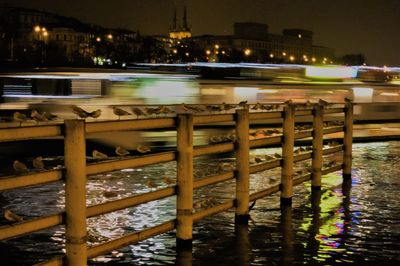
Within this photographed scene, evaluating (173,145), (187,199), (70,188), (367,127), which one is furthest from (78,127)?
(367,127)

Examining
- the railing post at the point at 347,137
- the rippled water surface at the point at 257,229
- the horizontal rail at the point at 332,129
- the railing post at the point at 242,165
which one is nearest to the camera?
Result: the rippled water surface at the point at 257,229

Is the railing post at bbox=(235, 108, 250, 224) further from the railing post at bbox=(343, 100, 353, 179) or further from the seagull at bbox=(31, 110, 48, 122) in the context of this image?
the railing post at bbox=(343, 100, 353, 179)

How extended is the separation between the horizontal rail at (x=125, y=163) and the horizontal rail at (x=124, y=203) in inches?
12.2

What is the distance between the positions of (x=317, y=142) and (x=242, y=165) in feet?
9.93

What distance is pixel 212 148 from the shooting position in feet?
26.6

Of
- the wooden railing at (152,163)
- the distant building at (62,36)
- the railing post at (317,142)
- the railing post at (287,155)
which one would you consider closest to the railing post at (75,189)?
the wooden railing at (152,163)

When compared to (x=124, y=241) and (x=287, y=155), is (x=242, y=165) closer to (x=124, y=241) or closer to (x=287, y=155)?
(x=287, y=155)

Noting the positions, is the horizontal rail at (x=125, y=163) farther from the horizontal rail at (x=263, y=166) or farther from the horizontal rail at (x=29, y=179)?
the horizontal rail at (x=263, y=166)

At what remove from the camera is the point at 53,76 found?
18906 mm

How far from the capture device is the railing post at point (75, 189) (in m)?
5.64

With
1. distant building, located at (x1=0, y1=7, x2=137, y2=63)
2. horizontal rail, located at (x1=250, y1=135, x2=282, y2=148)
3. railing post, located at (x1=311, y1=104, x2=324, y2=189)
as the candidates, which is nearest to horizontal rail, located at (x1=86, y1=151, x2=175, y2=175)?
horizontal rail, located at (x1=250, y1=135, x2=282, y2=148)

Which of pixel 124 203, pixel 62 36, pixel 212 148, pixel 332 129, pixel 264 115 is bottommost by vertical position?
pixel 124 203

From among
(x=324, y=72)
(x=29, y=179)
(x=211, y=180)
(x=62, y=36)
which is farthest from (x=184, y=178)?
(x=62, y=36)

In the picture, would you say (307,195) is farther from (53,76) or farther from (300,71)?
(300,71)
